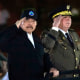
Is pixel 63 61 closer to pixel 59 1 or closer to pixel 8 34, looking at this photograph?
pixel 8 34

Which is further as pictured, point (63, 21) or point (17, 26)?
point (63, 21)

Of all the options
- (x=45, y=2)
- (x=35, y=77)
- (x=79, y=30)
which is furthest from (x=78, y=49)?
(x=45, y=2)

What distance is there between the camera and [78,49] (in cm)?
405

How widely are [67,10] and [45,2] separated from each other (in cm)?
533

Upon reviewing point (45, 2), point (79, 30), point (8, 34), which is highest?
point (8, 34)

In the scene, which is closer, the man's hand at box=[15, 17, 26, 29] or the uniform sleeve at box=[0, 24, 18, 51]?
the uniform sleeve at box=[0, 24, 18, 51]

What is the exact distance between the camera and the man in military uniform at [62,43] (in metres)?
3.87

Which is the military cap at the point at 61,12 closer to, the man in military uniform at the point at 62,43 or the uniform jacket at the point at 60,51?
the man in military uniform at the point at 62,43

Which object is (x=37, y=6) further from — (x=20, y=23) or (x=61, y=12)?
(x=20, y=23)

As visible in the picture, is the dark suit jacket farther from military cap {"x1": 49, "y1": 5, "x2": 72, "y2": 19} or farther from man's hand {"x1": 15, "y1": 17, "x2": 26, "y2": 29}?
military cap {"x1": 49, "y1": 5, "x2": 72, "y2": 19}

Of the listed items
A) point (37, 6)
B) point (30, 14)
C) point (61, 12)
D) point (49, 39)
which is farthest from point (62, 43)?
point (37, 6)

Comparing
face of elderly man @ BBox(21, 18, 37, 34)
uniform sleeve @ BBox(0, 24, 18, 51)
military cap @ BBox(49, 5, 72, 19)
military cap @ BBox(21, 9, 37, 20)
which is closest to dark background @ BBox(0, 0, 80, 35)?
military cap @ BBox(49, 5, 72, 19)

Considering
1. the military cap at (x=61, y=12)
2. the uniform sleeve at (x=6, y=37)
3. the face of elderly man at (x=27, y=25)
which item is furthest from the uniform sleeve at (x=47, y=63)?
the military cap at (x=61, y=12)

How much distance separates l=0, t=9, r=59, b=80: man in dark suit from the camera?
344cm
